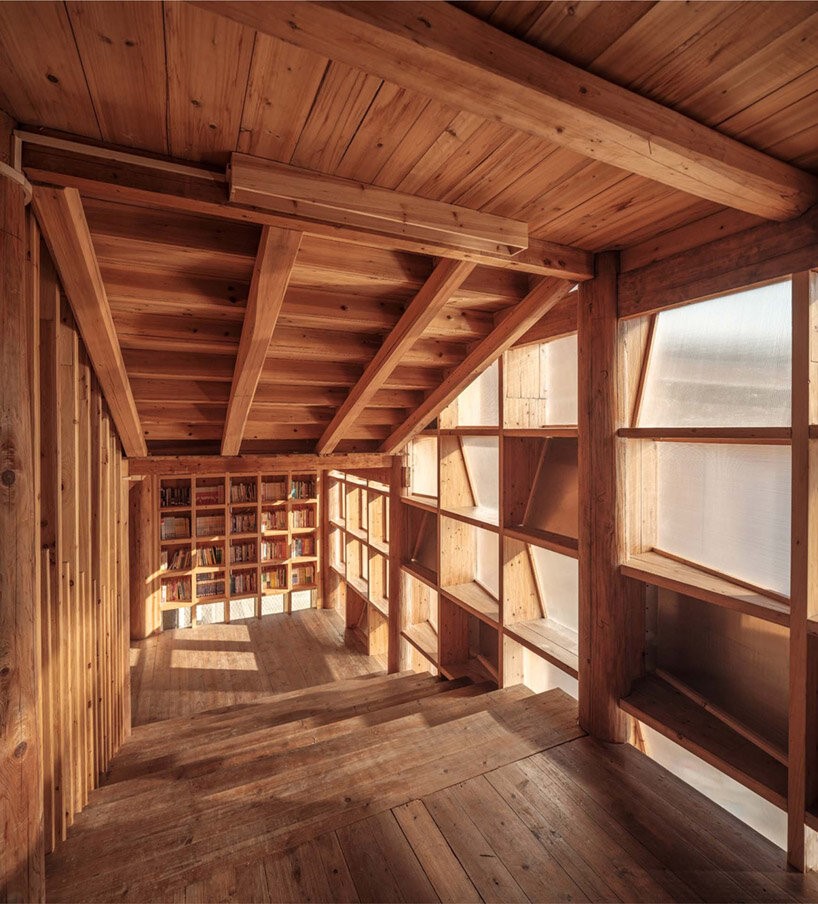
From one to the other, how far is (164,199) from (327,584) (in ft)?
18.5

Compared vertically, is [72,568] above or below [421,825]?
above

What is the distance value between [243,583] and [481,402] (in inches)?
166

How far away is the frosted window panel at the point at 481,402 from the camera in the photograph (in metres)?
3.36

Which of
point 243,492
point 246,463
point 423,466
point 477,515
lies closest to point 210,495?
point 243,492

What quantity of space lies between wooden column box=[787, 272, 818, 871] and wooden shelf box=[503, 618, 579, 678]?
0.96 metres

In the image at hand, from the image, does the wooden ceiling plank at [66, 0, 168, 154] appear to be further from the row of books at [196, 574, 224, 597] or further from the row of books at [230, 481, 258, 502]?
the row of books at [196, 574, 224, 597]

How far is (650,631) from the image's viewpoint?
2.27 m

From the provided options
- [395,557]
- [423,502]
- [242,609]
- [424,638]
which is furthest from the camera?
[242,609]

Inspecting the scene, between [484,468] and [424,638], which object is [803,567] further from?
[424,638]

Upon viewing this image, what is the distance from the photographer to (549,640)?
276 cm

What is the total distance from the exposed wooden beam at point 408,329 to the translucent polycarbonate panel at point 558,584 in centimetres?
142

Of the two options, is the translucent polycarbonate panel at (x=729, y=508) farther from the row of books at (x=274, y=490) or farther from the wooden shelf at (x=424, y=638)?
the row of books at (x=274, y=490)

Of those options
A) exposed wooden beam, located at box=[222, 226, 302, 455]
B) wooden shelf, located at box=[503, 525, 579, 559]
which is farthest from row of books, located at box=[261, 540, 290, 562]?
wooden shelf, located at box=[503, 525, 579, 559]

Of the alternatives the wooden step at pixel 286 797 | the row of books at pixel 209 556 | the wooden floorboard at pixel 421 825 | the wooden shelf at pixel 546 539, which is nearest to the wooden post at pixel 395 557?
the wooden shelf at pixel 546 539
